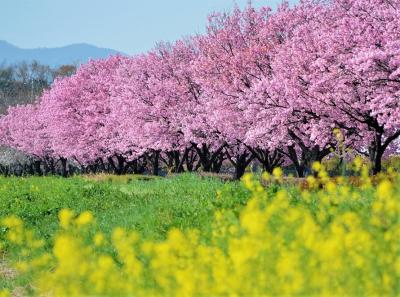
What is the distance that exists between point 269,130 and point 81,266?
2365 cm

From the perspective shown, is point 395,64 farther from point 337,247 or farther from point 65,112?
point 65,112

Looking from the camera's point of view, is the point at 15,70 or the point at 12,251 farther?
the point at 15,70

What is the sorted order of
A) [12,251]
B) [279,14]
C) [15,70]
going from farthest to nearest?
[15,70] < [279,14] < [12,251]

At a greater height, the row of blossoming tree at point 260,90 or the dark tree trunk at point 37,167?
the row of blossoming tree at point 260,90

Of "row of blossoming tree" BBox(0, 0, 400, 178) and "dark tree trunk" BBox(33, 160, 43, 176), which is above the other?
"row of blossoming tree" BBox(0, 0, 400, 178)

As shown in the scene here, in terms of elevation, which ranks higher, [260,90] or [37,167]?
[260,90]

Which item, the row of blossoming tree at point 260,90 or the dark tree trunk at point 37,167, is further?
the dark tree trunk at point 37,167

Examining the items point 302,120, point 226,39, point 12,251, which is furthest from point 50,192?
point 226,39

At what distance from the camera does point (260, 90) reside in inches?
1131

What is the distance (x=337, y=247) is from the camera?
5.50 metres

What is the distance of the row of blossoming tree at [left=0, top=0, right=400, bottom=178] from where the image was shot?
22672 millimetres

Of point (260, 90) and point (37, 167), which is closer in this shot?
point (260, 90)

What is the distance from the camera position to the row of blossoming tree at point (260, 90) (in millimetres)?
22672

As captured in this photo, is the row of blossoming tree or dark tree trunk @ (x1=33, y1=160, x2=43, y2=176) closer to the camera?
the row of blossoming tree
